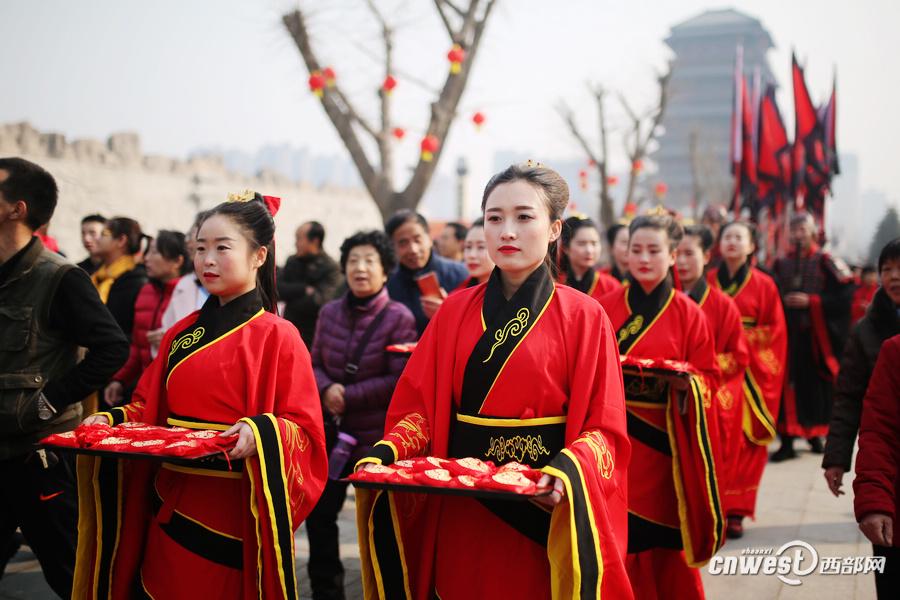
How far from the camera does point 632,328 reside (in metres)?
3.94

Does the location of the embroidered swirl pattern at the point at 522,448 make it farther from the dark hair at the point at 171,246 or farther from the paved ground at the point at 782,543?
the dark hair at the point at 171,246

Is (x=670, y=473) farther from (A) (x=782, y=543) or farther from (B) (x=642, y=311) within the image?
(A) (x=782, y=543)

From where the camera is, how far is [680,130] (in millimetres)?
66312

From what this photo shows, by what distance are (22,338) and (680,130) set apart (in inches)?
2666

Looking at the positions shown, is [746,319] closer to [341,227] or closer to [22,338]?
[22,338]

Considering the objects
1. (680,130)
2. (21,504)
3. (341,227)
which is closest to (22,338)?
(21,504)

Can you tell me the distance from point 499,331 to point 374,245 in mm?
1946

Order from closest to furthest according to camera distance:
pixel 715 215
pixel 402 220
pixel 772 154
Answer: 1. pixel 402 220
2. pixel 715 215
3. pixel 772 154

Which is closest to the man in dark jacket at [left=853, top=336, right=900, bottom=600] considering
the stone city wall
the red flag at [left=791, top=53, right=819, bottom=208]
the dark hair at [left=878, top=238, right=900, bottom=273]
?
the dark hair at [left=878, top=238, right=900, bottom=273]

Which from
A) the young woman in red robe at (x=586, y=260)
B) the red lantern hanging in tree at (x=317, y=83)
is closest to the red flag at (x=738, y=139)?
the red lantern hanging in tree at (x=317, y=83)

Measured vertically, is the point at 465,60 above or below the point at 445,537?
above

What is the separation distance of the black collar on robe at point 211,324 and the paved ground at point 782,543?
6.05 ft

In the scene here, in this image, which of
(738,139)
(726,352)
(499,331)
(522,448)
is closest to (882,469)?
(522,448)

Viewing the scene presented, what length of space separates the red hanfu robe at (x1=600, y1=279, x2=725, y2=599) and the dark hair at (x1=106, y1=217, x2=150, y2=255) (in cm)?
360
